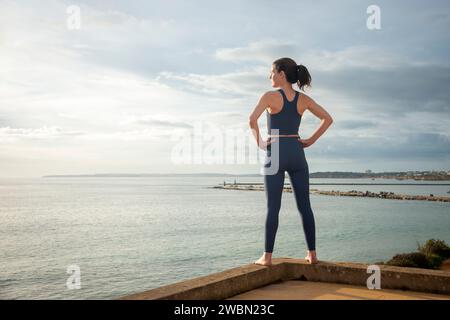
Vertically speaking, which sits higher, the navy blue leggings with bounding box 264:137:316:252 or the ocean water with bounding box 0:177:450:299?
the navy blue leggings with bounding box 264:137:316:252

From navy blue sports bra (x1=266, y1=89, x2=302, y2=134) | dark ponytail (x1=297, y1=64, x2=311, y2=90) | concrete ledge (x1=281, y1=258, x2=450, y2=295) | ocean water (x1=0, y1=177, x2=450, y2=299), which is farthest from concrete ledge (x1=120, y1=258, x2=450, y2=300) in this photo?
ocean water (x1=0, y1=177, x2=450, y2=299)

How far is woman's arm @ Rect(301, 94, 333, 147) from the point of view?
5.54 m

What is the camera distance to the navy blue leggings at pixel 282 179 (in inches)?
213

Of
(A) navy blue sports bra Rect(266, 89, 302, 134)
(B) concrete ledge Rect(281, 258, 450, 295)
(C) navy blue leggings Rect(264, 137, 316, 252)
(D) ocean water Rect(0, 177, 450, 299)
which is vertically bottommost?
(D) ocean water Rect(0, 177, 450, 299)

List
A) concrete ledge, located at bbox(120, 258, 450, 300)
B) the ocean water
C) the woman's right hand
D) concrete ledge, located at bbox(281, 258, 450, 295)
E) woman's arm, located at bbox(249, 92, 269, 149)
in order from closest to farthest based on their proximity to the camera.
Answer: concrete ledge, located at bbox(120, 258, 450, 300)
concrete ledge, located at bbox(281, 258, 450, 295)
woman's arm, located at bbox(249, 92, 269, 149)
the woman's right hand
the ocean water

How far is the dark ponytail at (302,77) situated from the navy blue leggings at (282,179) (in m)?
0.74

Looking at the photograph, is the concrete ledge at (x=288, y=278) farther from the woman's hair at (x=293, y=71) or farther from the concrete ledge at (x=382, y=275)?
the woman's hair at (x=293, y=71)

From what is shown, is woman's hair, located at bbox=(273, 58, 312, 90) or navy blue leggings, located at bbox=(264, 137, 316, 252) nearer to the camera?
navy blue leggings, located at bbox=(264, 137, 316, 252)

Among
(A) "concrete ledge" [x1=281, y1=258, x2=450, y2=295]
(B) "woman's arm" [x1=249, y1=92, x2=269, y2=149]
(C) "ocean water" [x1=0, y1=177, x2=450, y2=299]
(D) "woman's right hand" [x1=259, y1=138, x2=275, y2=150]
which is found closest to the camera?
(A) "concrete ledge" [x1=281, y1=258, x2=450, y2=295]

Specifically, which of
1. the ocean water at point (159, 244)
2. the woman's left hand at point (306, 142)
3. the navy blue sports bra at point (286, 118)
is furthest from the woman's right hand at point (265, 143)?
the ocean water at point (159, 244)

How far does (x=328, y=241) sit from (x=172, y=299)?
1921 inches

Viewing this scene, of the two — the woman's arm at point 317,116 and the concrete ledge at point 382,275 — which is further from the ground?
the woman's arm at point 317,116

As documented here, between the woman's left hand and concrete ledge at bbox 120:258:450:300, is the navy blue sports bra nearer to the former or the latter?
the woman's left hand

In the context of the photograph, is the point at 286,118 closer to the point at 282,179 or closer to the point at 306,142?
the point at 306,142
